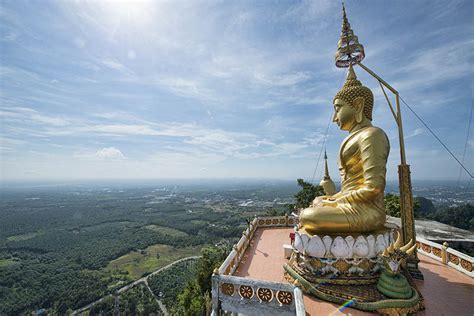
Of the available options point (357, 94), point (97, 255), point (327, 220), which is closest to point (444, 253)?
point (327, 220)

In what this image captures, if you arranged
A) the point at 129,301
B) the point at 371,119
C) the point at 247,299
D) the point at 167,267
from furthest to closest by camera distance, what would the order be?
the point at 167,267 < the point at 129,301 < the point at 371,119 < the point at 247,299

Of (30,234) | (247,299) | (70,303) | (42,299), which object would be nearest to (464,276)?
(247,299)

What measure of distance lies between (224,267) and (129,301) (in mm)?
51862

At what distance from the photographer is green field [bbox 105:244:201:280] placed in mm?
64125

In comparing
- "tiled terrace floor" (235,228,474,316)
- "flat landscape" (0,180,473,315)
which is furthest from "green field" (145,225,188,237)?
"tiled terrace floor" (235,228,474,316)

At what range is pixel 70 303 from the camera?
49.7 metres

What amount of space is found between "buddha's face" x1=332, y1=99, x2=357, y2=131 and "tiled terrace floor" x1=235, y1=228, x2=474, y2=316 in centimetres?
508

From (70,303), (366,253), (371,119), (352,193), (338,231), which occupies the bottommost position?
(70,303)

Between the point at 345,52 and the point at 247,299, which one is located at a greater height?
the point at 345,52

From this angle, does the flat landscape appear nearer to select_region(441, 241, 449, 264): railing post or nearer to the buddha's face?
select_region(441, 241, 449, 264): railing post

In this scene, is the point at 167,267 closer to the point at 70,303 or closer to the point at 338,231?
the point at 70,303

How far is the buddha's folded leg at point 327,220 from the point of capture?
6.57 m

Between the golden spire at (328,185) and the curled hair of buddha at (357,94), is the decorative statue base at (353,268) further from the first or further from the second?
the curled hair of buddha at (357,94)

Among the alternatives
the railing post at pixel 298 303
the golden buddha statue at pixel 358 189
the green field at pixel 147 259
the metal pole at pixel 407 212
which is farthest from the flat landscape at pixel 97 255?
the railing post at pixel 298 303
